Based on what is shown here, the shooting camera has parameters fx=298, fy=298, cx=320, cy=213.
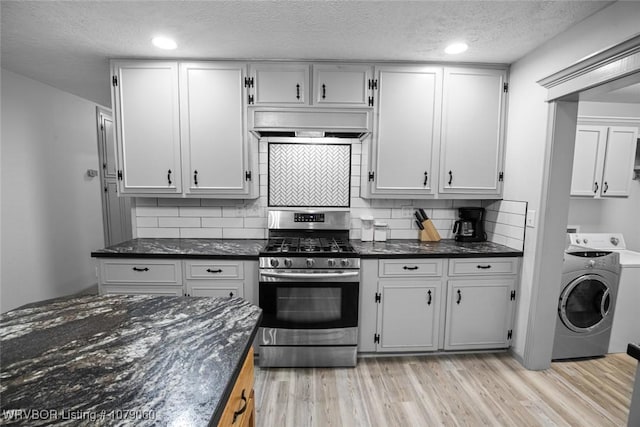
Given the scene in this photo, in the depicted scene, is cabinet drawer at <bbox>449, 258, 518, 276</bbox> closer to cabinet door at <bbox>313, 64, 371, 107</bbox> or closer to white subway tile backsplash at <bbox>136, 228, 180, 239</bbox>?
cabinet door at <bbox>313, 64, 371, 107</bbox>

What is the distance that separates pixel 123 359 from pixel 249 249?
5.27 ft

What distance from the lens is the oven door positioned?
2.25 m

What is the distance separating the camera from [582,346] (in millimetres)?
2486

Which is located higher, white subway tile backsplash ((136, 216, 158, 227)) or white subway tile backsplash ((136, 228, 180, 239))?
white subway tile backsplash ((136, 216, 158, 227))

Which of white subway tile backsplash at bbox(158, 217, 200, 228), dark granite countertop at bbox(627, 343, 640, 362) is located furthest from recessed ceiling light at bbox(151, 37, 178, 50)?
dark granite countertop at bbox(627, 343, 640, 362)

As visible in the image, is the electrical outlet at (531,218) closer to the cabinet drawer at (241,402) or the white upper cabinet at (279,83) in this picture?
the white upper cabinet at (279,83)

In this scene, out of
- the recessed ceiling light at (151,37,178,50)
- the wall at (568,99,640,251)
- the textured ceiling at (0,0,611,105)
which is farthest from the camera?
the wall at (568,99,640,251)

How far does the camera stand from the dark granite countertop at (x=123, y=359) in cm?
67

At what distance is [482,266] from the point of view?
96.2 inches

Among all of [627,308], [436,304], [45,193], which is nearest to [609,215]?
[627,308]

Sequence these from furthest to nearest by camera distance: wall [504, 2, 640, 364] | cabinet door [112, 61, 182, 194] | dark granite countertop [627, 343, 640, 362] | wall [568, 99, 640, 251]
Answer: wall [568, 99, 640, 251]
cabinet door [112, 61, 182, 194]
wall [504, 2, 640, 364]
dark granite countertop [627, 343, 640, 362]

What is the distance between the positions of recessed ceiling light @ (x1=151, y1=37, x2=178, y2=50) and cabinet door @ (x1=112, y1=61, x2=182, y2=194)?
0.21 meters

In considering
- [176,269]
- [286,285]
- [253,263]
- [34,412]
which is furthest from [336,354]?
[34,412]

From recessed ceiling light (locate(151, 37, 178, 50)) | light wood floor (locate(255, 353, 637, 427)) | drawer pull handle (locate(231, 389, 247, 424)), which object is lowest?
light wood floor (locate(255, 353, 637, 427))
